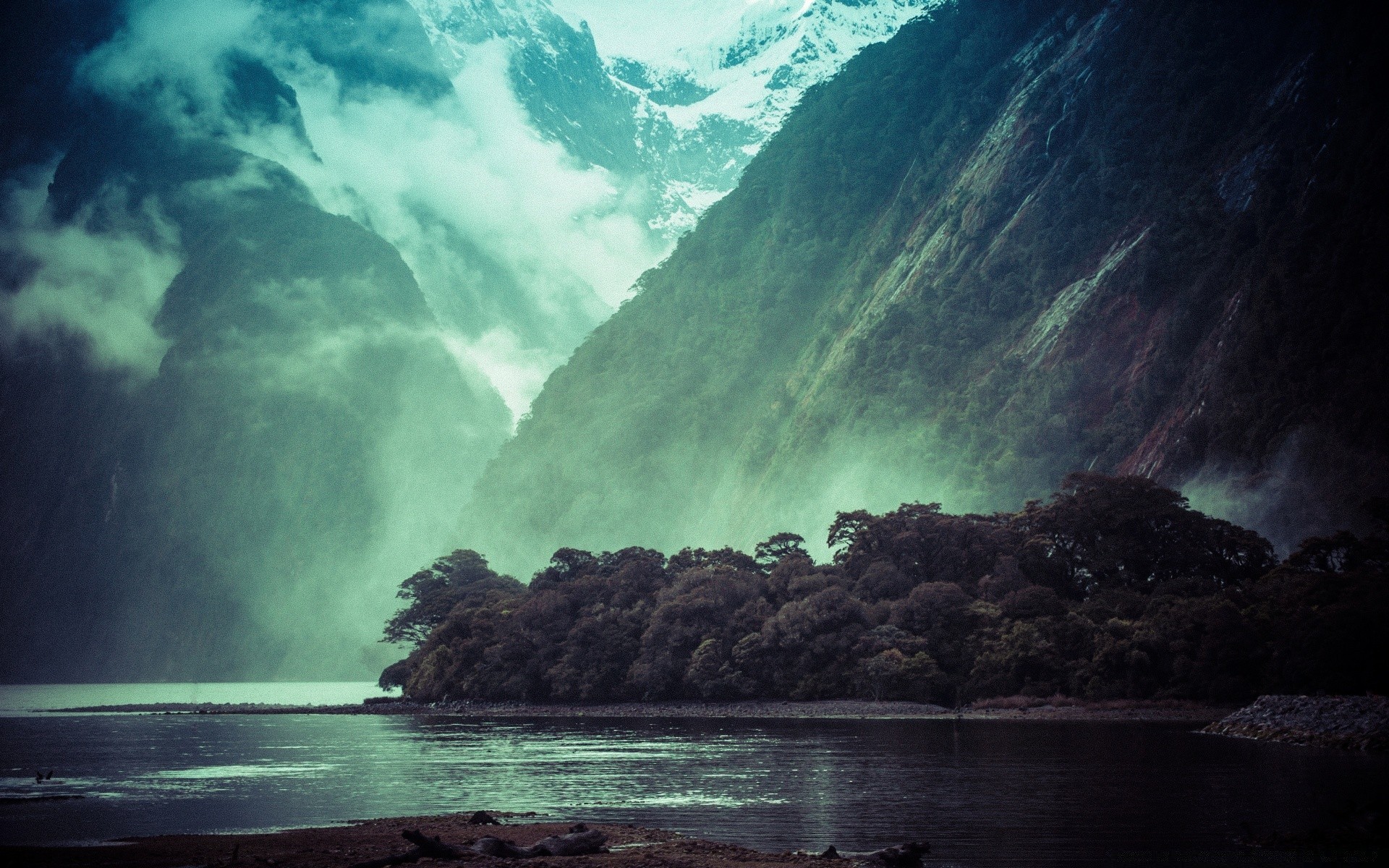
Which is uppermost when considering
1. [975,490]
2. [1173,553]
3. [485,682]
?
[975,490]

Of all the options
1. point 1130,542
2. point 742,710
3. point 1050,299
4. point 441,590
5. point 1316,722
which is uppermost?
point 1050,299

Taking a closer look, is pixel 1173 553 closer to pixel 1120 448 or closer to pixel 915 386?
pixel 1120 448

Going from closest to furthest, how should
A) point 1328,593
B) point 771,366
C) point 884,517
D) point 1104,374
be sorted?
1. point 1328,593
2. point 884,517
3. point 1104,374
4. point 771,366

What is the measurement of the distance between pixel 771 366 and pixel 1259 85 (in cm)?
9000

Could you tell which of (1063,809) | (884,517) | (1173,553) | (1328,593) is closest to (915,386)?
(884,517)

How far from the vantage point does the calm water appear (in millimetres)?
24797

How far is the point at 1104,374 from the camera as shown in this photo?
118 metres

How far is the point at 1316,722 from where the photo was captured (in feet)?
149

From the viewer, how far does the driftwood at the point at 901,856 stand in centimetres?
2059

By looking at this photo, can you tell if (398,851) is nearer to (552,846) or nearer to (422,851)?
(422,851)

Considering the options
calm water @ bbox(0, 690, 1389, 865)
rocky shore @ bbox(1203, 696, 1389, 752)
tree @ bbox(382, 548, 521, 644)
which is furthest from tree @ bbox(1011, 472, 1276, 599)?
tree @ bbox(382, 548, 521, 644)

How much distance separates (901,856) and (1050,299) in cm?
12205

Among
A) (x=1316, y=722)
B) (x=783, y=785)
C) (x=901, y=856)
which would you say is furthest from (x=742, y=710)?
(x=901, y=856)

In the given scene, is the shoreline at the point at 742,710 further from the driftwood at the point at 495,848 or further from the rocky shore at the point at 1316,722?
the driftwood at the point at 495,848
